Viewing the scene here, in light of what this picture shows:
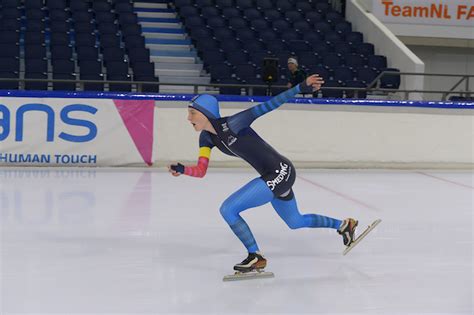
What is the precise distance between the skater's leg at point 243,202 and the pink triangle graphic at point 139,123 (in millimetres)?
6218

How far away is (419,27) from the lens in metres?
18.1

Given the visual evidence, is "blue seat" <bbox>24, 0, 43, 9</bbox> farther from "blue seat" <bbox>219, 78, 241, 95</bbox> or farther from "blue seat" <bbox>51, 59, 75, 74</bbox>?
"blue seat" <bbox>219, 78, 241, 95</bbox>

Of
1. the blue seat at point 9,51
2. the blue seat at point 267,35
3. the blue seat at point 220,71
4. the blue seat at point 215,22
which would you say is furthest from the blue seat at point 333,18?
the blue seat at point 9,51

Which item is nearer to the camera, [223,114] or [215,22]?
[223,114]

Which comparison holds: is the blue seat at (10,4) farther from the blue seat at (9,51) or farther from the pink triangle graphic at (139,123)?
the pink triangle graphic at (139,123)

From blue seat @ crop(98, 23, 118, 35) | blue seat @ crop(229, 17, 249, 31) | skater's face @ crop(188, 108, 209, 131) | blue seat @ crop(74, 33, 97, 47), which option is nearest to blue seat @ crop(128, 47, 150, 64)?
blue seat @ crop(74, 33, 97, 47)

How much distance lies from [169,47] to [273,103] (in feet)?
39.2

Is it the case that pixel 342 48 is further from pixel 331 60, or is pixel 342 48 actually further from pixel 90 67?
pixel 90 67

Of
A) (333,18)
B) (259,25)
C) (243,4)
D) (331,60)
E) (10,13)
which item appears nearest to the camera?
(10,13)

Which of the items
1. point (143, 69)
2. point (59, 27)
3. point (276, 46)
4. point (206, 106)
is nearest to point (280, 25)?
point (276, 46)

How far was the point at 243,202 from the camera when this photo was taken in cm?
486

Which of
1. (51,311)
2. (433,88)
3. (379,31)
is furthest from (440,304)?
(433,88)

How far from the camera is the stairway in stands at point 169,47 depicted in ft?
49.6

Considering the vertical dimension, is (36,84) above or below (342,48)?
below
